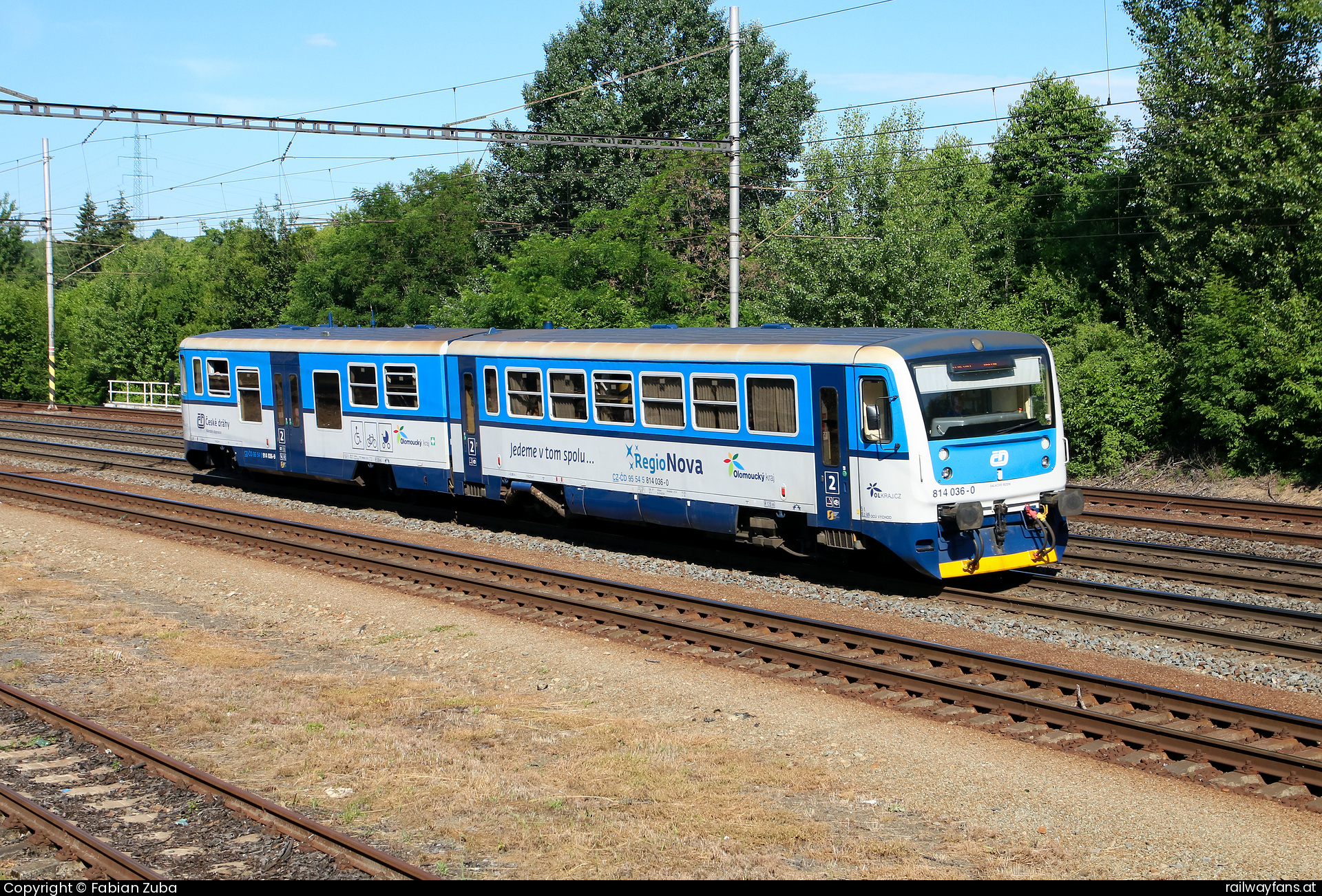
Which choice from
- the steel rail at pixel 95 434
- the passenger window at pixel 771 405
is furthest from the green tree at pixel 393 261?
the passenger window at pixel 771 405

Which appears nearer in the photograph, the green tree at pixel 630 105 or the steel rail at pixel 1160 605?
the steel rail at pixel 1160 605

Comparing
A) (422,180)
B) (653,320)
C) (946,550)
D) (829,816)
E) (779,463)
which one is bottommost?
(829,816)

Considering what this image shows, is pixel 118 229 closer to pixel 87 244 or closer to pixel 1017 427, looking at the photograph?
pixel 87 244

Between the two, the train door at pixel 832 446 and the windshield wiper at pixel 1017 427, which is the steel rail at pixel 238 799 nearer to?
the train door at pixel 832 446

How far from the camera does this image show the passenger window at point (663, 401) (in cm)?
1586

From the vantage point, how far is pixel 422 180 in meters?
53.6

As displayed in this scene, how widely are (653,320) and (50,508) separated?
1662cm

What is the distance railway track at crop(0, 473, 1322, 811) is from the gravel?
1.47m

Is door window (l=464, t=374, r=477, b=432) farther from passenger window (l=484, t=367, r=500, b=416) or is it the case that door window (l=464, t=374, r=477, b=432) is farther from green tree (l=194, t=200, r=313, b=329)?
green tree (l=194, t=200, r=313, b=329)

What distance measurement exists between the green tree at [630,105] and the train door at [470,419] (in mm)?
27993

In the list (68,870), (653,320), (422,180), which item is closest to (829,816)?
(68,870)

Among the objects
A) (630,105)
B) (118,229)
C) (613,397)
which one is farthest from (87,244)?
(613,397)

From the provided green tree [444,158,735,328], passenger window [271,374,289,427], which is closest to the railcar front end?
passenger window [271,374,289,427]
